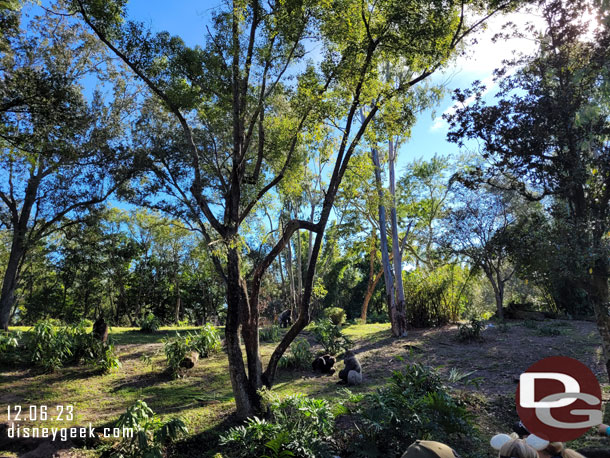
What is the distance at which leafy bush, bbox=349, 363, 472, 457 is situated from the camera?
4645 millimetres

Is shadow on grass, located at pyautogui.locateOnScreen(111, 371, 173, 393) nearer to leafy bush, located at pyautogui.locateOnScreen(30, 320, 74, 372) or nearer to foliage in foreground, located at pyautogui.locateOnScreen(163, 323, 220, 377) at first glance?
foliage in foreground, located at pyautogui.locateOnScreen(163, 323, 220, 377)

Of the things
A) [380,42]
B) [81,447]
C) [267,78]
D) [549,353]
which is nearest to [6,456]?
[81,447]

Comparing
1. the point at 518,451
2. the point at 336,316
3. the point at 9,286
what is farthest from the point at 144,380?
the point at 336,316

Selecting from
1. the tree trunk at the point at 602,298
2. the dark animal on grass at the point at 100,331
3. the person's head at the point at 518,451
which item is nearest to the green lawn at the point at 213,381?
the dark animal on grass at the point at 100,331

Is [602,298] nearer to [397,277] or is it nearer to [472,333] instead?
[472,333]

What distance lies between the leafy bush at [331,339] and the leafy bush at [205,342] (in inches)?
106

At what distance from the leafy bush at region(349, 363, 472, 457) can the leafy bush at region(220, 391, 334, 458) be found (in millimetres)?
415

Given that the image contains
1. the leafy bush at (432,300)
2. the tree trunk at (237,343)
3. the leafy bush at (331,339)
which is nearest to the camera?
the tree trunk at (237,343)

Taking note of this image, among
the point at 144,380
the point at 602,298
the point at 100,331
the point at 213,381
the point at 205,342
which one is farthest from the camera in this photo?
the point at 205,342

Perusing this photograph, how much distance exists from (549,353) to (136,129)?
12.1 m

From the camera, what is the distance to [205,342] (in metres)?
9.66

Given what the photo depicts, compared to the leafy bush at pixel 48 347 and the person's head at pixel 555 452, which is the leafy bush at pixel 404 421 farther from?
the leafy bush at pixel 48 347

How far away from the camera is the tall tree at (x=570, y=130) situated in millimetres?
5832

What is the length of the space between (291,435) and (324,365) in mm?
4330
